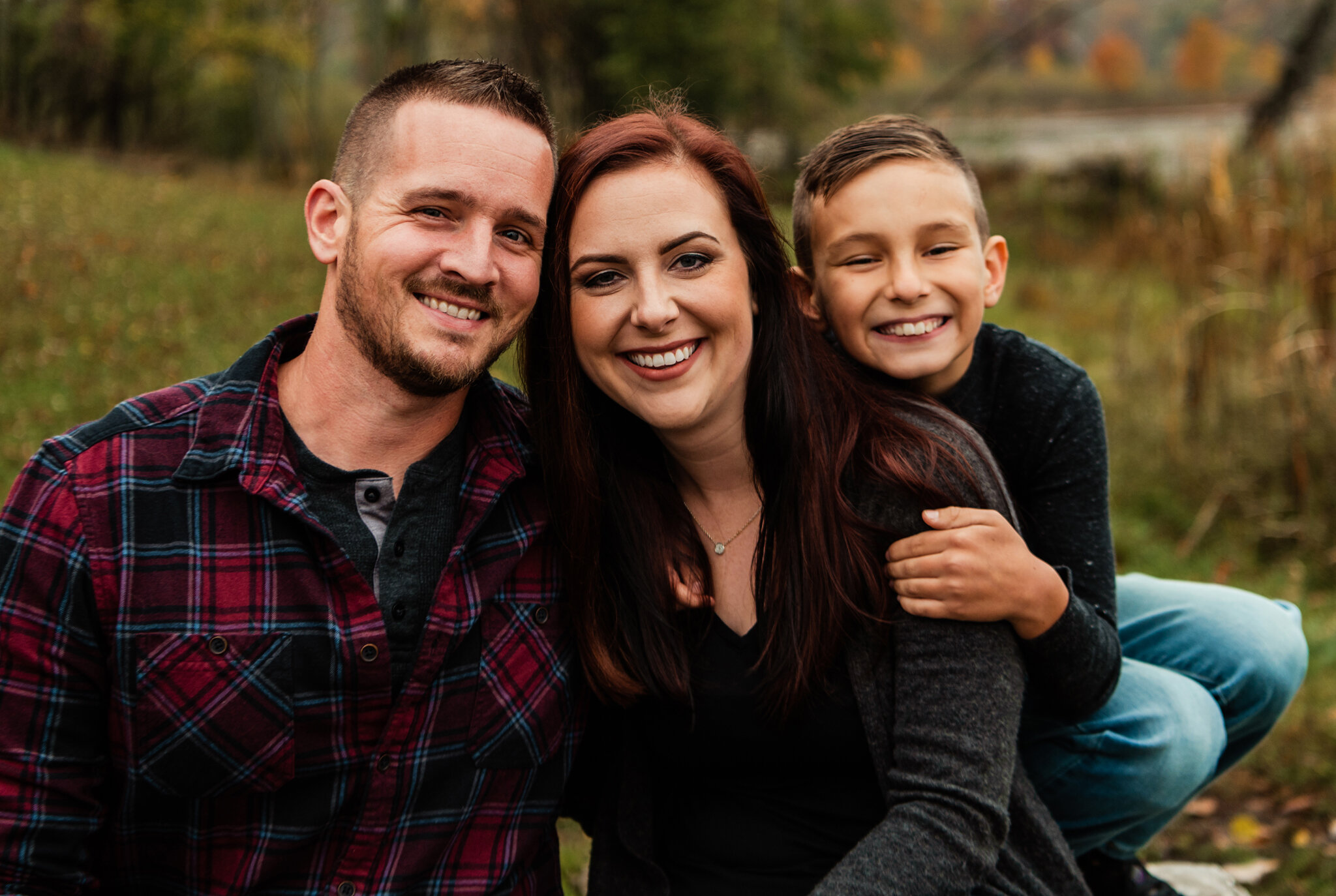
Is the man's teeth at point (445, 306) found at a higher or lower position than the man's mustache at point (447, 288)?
lower

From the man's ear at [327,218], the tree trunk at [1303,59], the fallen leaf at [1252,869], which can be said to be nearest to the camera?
the man's ear at [327,218]

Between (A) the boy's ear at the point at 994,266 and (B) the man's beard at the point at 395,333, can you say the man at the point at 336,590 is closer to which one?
(B) the man's beard at the point at 395,333

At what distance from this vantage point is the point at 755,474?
2.33 m

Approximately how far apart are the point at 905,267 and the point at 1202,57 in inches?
1241

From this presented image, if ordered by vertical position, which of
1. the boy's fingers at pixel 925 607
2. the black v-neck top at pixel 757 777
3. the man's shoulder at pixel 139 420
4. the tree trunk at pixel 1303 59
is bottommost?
the black v-neck top at pixel 757 777

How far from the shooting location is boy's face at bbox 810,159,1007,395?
243 cm

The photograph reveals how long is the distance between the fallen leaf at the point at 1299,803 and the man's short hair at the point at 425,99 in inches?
127

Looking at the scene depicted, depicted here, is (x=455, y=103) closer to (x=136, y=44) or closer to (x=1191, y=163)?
(x=1191, y=163)

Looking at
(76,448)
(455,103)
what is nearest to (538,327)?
(455,103)

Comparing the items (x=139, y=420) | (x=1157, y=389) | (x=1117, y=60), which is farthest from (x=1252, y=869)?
(x=1117, y=60)

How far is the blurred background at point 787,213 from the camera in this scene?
5.13 metres

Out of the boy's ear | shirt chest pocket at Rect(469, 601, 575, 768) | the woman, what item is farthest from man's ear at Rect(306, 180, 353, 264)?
the boy's ear

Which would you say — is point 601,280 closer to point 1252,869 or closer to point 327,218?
point 327,218

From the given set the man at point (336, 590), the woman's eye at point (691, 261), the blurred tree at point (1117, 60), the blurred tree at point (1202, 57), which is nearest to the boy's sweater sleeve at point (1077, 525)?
the woman's eye at point (691, 261)
